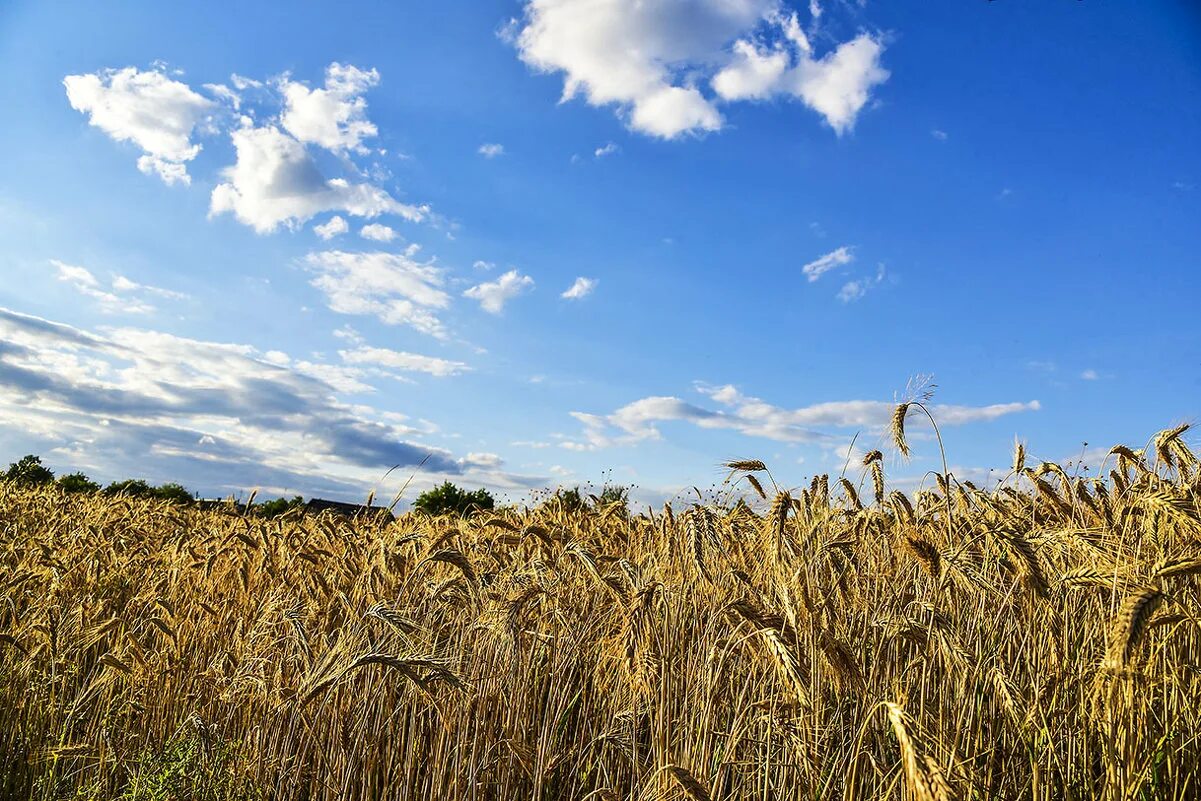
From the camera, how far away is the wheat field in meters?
2.78

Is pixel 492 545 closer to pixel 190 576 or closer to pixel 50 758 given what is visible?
pixel 190 576

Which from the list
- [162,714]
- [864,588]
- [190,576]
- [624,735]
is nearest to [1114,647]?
[624,735]

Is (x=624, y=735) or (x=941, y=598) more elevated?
(x=941, y=598)

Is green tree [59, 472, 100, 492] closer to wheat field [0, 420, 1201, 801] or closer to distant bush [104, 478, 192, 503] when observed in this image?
distant bush [104, 478, 192, 503]

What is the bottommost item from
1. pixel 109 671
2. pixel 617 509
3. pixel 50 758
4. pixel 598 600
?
pixel 50 758

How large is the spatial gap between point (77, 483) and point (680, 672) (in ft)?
61.9

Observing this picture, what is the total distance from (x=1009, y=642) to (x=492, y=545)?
3638 millimetres

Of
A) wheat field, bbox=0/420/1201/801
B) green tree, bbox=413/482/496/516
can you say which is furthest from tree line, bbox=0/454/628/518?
wheat field, bbox=0/420/1201/801

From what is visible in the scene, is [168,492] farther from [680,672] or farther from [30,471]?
[680,672]

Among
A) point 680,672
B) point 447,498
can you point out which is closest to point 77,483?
point 447,498

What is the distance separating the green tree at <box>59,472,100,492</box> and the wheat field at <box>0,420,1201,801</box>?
14.1 m

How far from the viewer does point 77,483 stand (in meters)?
18.3

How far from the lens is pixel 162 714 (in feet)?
14.2

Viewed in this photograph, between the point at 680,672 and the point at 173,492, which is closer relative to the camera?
the point at 680,672
